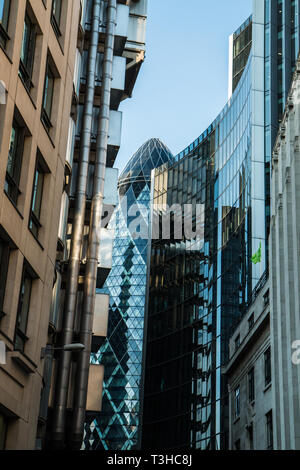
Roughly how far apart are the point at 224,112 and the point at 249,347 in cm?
4331

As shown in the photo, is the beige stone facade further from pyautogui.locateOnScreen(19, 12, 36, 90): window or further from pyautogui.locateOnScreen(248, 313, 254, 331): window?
pyautogui.locateOnScreen(248, 313, 254, 331): window

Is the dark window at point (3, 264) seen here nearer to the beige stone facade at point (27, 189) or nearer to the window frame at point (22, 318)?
the beige stone facade at point (27, 189)

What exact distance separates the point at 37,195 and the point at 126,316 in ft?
373

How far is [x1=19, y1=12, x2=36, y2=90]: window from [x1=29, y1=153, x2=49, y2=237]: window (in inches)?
92.8

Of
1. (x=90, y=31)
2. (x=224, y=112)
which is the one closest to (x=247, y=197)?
(x=224, y=112)

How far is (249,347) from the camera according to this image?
47.8 metres

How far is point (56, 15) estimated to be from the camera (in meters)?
25.5

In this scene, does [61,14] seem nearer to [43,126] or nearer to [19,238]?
[43,126]

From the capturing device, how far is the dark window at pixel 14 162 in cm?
1988

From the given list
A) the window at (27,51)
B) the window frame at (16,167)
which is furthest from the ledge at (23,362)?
the window at (27,51)

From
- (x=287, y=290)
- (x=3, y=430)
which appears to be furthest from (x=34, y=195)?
(x=287, y=290)

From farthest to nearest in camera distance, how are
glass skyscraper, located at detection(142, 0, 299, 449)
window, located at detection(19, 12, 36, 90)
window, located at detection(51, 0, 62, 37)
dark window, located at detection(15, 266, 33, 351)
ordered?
1. glass skyscraper, located at detection(142, 0, 299, 449)
2. window, located at detection(51, 0, 62, 37)
3. window, located at detection(19, 12, 36, 90)
4. dark window, located at detection(15, 266, 33, 351)

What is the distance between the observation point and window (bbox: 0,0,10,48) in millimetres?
19136

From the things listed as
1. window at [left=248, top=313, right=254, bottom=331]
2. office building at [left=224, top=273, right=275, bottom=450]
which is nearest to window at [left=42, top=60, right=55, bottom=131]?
office building at [left=224, top=273, right=275, bottom=450]
